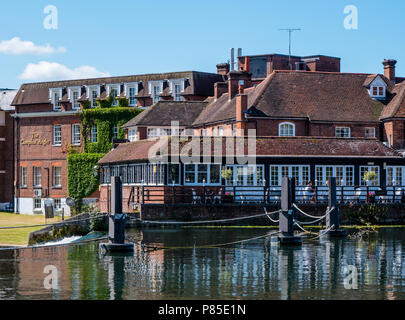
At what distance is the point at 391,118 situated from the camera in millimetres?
53719

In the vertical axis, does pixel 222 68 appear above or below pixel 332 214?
above

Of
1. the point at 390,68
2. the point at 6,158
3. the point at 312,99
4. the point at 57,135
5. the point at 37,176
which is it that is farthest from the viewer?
the point at 6,158

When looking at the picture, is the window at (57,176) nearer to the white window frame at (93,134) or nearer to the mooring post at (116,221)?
the white window frame at (93,134)

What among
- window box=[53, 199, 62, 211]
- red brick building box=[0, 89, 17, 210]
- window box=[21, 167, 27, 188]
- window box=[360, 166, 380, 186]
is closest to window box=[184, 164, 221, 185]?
window box=[360, 166, 380, 186]

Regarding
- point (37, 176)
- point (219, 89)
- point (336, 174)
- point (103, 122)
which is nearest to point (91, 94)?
point (103, 122)

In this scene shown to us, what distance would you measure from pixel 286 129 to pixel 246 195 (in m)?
12.9

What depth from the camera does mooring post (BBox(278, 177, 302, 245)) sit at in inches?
1155

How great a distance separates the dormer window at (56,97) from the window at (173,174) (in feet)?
92.6

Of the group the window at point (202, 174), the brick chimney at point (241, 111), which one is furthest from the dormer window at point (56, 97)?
the window at point (202, 174)

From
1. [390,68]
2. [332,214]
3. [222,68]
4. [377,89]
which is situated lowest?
[332,214]

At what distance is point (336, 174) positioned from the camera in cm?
4538

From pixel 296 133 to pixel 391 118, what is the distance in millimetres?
6885

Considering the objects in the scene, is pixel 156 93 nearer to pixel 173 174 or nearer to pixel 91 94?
pixel 91 94

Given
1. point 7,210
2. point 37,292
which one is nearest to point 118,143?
point 7,210
